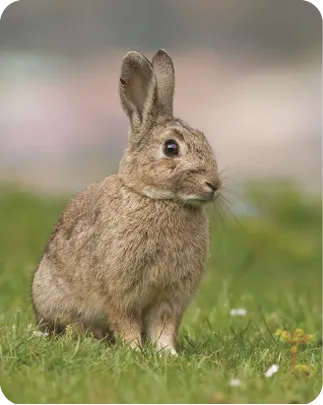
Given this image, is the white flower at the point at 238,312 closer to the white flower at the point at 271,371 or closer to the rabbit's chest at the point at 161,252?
the rabbit's chest at the point at 161,252

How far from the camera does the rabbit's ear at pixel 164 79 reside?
6.10 meters

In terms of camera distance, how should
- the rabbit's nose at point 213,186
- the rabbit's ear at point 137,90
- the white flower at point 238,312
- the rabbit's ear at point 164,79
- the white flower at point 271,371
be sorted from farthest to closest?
the white flower at point 238,312 → the rabbit's ear at point 164,79 → the rabbit's ear at point 137,90 → the rabbit's nose at point 213,186 → the white flower at point 271,371

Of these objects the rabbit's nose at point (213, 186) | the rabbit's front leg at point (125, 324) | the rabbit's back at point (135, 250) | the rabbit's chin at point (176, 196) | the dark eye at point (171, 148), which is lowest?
the rabbit's front leg at point (125, 324)

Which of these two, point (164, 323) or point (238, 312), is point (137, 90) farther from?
point (238, 312)

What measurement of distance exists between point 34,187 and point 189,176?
7344 mm

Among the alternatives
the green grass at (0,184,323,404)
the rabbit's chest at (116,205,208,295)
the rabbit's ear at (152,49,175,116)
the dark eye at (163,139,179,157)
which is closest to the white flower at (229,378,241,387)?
the green grass at (0,184,323,404)

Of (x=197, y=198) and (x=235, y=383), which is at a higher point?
(x=197, y=198)

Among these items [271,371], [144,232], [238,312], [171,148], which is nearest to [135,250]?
[144,232]

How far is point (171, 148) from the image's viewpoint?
18.9 ft

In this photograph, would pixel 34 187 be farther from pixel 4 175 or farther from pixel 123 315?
pixel 123 315

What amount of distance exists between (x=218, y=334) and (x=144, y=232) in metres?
0.90

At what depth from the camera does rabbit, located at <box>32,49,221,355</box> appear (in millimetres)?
5703

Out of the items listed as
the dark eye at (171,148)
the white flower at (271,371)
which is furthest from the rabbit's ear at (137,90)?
the white flower at (271,371)

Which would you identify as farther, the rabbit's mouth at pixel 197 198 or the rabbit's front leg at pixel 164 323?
the rabbit's front leg at pixel 164 323
